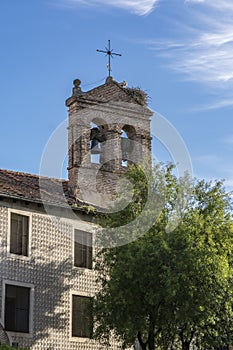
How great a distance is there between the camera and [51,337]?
2702cm

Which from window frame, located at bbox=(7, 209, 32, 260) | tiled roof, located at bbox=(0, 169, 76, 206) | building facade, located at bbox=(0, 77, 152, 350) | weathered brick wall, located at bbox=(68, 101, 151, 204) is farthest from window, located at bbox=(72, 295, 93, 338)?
weathered brick wall, located at bbox=(68, 101, 151, 204)

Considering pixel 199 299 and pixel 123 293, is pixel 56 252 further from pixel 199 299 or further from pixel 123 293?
pixel 199 299

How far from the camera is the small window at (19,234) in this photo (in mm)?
26797

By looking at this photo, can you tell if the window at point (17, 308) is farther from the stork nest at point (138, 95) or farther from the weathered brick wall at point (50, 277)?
the stork nest at point (138, 95)

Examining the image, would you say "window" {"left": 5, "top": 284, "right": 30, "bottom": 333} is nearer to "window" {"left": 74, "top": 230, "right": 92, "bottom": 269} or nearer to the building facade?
the building facade

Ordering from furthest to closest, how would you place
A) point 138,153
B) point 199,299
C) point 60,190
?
point 138,153
point 60,190
point 199,299

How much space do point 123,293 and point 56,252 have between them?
12.8 ft

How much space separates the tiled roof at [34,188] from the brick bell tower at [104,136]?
2.20 feet

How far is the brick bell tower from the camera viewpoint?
3094 centimetres

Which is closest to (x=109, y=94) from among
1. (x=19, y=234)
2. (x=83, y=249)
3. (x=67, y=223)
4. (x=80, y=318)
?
(x=67, y=223)

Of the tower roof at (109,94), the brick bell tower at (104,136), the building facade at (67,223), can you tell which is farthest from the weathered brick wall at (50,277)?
the tower roof at (109,94)

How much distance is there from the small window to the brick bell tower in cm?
359

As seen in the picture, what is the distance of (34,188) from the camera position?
1151 inches

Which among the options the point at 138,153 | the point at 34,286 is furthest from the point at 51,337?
the point at 138,153
